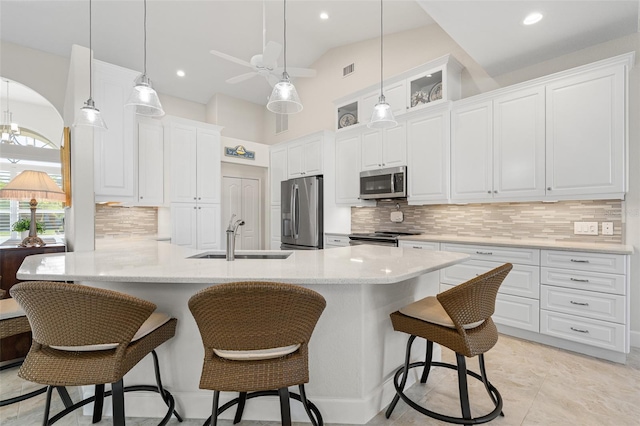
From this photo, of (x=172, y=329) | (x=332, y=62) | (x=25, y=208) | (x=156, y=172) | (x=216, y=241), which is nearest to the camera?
(x=172, y=329)

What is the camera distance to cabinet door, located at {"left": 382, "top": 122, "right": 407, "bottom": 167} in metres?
4.06

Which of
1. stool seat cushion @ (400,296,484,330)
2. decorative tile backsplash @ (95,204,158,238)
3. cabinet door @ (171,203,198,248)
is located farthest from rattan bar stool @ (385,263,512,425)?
decorative tile backsplash @ (95,204,158,238)

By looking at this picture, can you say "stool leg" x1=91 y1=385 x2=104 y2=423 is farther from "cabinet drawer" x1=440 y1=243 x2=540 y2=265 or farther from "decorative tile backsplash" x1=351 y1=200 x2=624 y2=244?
"decorative tile backsplash" x1=351 y1=200 x2=624 y2=244

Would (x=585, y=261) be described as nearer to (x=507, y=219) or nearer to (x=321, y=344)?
(x=507, y=219)

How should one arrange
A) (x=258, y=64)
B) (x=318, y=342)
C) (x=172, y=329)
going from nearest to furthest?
(x=172, y=329) → (x=318, y=342) → (x=258, y=64)

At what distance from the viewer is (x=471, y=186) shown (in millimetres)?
3502

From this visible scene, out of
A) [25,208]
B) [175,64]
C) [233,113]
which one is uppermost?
[175,64]

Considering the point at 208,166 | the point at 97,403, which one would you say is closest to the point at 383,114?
the point at 97,403

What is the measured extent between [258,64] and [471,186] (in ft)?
8.95

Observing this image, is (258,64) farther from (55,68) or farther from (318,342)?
(55,68)

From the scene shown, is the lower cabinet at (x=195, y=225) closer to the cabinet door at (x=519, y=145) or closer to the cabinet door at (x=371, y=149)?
the cabinet door at (x=371, y=149)

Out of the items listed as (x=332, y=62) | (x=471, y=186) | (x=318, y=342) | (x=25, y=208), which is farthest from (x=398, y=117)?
(x=25, y=208)

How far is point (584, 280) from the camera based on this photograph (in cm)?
260

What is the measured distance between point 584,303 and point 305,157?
3.94 metres
